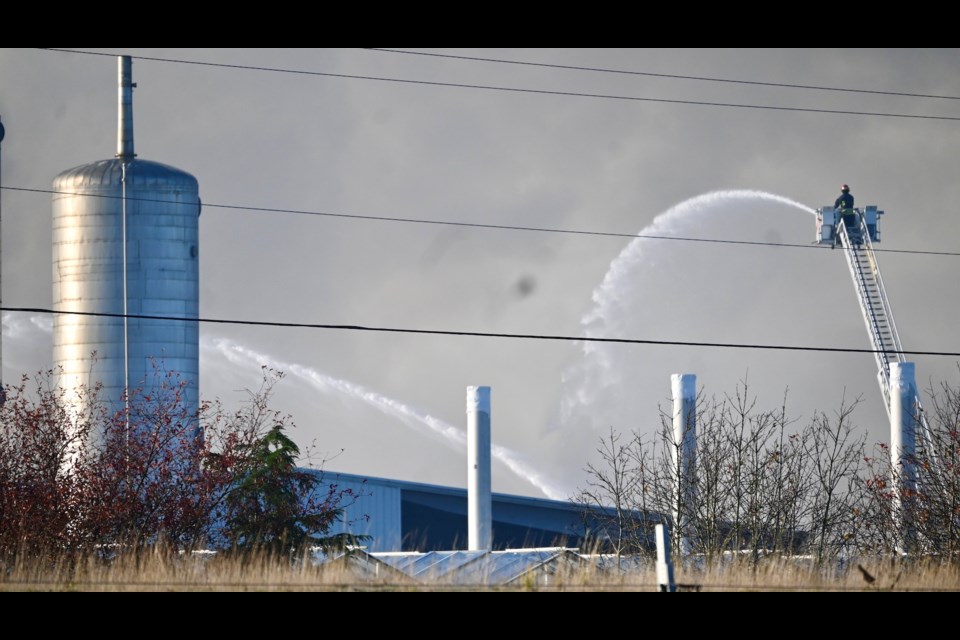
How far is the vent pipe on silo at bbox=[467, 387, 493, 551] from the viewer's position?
1736 inches

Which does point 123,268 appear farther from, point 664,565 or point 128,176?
point 664,565

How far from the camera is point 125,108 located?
57.8 meters

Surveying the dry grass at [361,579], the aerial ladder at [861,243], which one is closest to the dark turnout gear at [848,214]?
the aerial ladder at [861,243]

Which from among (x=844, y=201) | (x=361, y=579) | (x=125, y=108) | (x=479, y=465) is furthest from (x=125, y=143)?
(x=361, y=579)

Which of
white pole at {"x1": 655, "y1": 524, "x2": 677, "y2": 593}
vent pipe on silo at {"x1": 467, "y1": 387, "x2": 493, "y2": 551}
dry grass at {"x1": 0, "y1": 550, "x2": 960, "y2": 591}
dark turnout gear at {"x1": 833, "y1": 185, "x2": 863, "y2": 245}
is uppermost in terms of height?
dark turnout gear at {"x1": 833, "y1": 185, "x2": 863, "y2": 245}

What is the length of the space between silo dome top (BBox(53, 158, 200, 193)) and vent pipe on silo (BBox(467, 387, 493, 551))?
17.6m

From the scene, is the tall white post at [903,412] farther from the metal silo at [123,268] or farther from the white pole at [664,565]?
the white pole at [664,565]

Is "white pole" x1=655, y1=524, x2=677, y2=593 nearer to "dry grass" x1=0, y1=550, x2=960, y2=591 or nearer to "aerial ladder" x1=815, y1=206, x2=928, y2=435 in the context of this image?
"dry grass" x1=0, y1=550, x2=960, y2=591

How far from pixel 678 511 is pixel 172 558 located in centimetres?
1210

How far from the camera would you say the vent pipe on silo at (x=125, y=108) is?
56.2 m

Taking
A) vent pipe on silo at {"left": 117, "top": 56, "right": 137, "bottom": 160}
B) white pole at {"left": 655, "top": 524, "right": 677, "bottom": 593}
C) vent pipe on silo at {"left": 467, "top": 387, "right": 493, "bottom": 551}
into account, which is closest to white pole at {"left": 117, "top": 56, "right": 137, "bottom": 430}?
vent pipe on silo at {"left": 117, "top": 56, "right": 137, "bottom": 160}

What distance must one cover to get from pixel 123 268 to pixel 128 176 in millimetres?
3858
